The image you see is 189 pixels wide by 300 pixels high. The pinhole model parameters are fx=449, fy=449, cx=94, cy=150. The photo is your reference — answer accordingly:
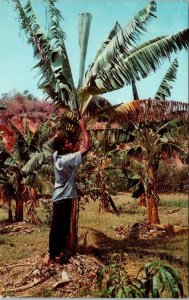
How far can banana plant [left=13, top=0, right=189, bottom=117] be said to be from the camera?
3.55 meters

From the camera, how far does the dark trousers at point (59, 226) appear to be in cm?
351

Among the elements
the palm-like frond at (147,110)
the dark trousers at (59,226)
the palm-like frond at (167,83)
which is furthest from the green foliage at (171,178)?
the dark trousers at (59,226)

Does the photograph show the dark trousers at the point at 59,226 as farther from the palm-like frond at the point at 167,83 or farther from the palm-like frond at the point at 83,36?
the palm-like frond at the point at 167,83

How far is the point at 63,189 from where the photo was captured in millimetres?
3555

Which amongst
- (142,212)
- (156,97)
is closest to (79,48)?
(156,97)

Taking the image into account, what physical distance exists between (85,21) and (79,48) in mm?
220

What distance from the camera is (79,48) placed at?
3.71 metres

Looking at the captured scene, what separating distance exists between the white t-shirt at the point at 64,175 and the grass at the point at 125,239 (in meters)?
0.22

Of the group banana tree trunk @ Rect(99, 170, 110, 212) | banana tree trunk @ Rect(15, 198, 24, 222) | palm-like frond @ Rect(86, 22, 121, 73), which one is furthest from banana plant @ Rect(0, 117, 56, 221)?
palm-like frond @ Rect(86, 22, 121, 73)

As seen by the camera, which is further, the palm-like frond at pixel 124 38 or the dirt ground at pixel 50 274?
the palm-like frond at pixel 124 38

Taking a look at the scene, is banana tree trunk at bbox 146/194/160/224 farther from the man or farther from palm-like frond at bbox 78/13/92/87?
palm-like frond at bbox 78/13/92/87

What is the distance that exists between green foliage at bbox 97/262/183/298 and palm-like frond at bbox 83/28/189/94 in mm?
1425

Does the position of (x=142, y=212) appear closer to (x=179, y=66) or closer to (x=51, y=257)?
(x=51, y=257)

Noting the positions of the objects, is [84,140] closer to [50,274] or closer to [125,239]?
[125,239]
